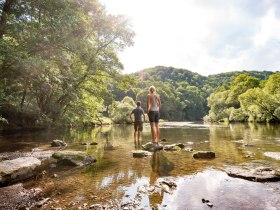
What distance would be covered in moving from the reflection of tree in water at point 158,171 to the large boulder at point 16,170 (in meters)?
3.54

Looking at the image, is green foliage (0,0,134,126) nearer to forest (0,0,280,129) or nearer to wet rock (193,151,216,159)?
forest (0,0,280,129)

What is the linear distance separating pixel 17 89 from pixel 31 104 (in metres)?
6.08

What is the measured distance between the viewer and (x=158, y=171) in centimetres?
706

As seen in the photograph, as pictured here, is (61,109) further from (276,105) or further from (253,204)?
(276,105)

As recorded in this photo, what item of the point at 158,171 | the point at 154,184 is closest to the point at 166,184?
the point at 154,184

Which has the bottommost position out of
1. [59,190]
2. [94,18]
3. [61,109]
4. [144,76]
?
[59,190]

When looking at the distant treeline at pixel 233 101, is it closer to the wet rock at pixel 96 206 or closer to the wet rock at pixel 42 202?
the wet rock at pixel 42 202

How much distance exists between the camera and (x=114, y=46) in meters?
26.6

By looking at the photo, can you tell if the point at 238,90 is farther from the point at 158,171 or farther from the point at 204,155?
the point at 158,171

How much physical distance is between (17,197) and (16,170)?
58.6 inches

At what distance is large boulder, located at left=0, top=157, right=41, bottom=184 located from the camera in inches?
234

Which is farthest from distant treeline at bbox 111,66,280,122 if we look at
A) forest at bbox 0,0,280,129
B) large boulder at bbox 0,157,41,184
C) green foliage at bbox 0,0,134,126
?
large boulder at bbox 0,157,41,184

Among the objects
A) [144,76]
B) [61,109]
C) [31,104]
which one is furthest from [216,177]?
[144,76]

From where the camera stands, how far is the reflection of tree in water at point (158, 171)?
4752 millimetres
